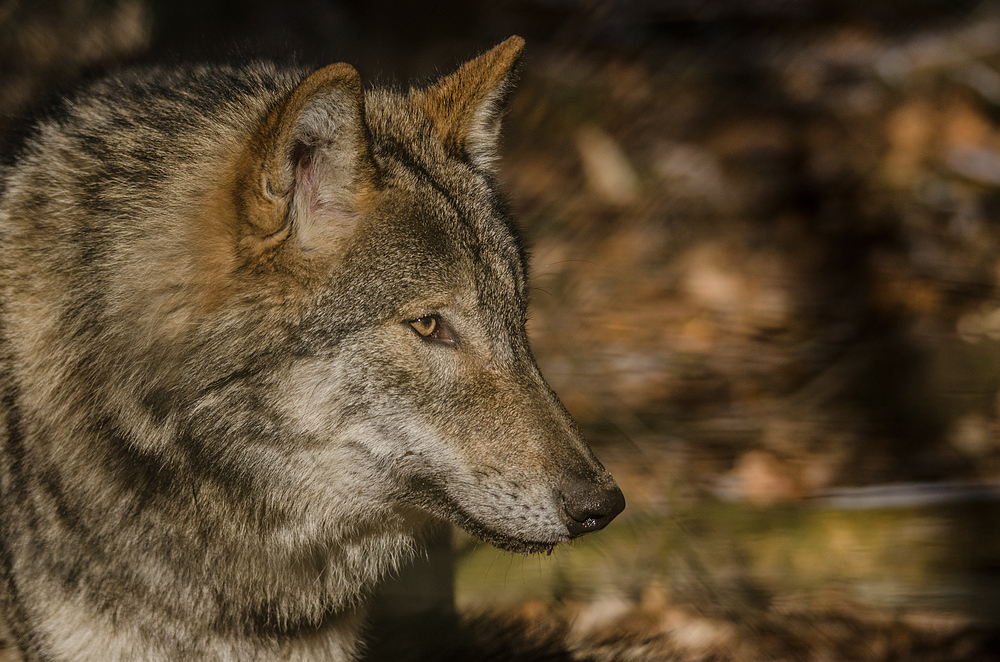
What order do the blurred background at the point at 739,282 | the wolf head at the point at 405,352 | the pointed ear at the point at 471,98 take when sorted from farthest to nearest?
the blurred background at the point at 739,282
the pointed ear at the point at 471,98
the wolf head at the point at 405,352

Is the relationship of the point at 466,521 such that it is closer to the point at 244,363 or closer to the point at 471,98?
the point at 244,363

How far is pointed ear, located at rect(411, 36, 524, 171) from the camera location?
250 centimetres

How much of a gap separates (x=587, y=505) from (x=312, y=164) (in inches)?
45.9

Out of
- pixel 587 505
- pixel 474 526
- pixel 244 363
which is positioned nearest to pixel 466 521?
pixel 474 526

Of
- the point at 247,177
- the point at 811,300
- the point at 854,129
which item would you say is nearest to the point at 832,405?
the point at 811,300

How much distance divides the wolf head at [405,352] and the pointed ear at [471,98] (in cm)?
Answer: 22

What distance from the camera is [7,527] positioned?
97.8 inches

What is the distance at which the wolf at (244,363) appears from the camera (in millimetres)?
2137

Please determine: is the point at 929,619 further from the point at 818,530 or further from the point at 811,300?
the point at 811,300

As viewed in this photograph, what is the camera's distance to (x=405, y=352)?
220 centimetres

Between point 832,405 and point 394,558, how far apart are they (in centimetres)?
289

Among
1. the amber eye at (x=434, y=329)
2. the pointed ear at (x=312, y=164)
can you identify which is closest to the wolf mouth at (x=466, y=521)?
the amber eye at (x=434, y=329)

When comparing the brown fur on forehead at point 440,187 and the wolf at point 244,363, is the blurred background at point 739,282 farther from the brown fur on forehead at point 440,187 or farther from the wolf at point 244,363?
the wolf at point 244,363

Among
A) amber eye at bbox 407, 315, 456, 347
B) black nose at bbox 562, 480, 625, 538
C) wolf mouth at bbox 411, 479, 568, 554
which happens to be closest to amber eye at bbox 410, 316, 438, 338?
amber eye at bbox 407, 315, 456, 347
